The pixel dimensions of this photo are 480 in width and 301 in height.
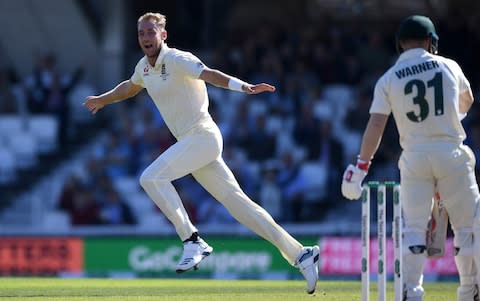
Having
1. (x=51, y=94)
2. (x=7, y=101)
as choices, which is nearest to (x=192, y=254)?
(x=51, y=94)

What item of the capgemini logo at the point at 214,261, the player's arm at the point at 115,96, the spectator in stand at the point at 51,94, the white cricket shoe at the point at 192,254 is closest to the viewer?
the white cricket shoe at the point at 192,254

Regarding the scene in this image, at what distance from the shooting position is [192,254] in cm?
789

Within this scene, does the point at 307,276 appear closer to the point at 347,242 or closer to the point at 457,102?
the point at 457,102

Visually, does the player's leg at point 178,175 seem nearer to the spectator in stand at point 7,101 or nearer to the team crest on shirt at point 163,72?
the team crest on shirt at point 163,72

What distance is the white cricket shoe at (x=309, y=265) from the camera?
7.92 metres

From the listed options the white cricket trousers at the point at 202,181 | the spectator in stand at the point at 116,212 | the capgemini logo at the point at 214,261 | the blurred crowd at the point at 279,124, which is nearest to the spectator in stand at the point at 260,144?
the blurred crowd at the point at 279,124

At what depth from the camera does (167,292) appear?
857cm

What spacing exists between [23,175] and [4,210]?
2.23 feet

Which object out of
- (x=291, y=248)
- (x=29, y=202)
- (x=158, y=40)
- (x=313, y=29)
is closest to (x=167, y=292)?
(x=291, y=248)

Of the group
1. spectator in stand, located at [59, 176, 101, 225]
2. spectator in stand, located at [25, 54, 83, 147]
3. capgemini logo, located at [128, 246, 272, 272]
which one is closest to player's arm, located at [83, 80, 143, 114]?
capgemini logo, located at [128, 246, 272, 272]

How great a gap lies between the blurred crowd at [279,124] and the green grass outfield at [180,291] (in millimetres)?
4748

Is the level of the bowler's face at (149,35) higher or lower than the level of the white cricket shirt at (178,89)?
higher

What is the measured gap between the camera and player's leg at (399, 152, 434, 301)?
22.0 ft

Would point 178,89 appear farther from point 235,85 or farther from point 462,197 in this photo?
point 462,197
